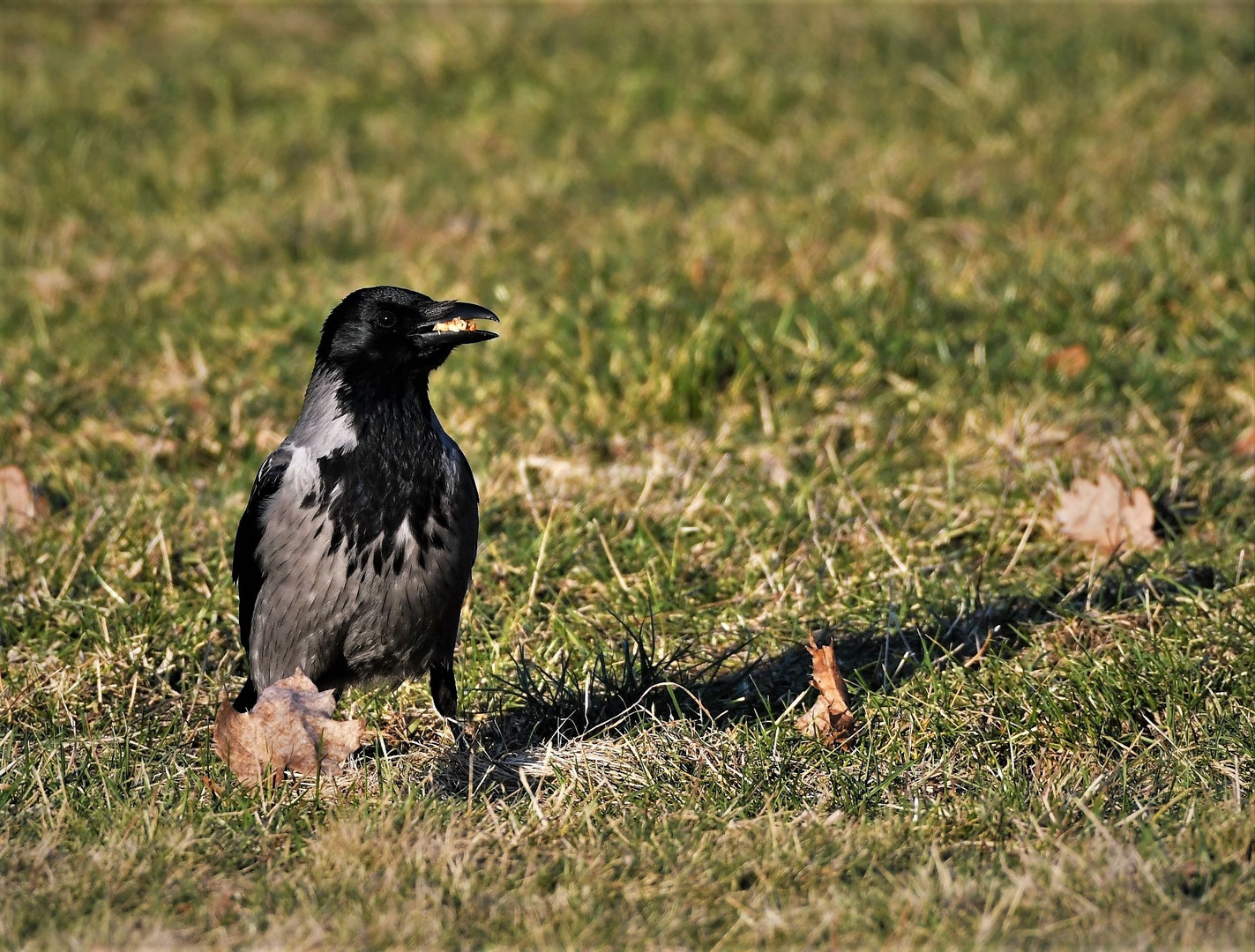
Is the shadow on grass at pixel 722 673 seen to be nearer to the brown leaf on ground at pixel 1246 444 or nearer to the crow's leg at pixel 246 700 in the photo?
the crow's leg at pixel 246 700

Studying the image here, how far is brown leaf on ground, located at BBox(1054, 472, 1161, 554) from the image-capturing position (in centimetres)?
507

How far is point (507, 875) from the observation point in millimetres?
3455

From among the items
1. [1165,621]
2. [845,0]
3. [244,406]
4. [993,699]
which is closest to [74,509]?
[244,406]

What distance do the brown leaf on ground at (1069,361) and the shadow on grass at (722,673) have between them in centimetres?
138

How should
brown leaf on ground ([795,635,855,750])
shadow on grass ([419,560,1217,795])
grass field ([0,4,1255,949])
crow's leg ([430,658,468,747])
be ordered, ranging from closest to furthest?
grass field ([0,4,1255,949]) → brown leaf on ground ([795,635,855,750]) → shadow on grass ([419,560,1217,795]) → crow's leg ([430,658,468,747])

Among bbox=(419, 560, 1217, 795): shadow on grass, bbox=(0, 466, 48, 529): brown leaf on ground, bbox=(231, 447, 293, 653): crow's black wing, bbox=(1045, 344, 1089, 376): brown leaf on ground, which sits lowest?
bbox=(419, 560, 1217, 795): shadow on grass

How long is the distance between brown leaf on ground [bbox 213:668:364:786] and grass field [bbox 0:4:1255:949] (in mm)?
83

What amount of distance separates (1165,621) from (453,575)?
1932 millimetres

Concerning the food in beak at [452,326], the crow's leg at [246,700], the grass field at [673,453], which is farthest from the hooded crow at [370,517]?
the grass field at [673,453]

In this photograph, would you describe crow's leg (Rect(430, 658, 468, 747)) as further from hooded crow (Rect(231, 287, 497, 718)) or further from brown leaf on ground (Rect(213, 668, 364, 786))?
brown leaf on ground (Rect(213, 668, 364, 786))

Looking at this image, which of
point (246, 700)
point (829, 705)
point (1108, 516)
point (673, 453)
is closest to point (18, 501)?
point (246, 700)

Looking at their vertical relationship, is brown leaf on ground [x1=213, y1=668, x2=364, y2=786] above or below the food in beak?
below

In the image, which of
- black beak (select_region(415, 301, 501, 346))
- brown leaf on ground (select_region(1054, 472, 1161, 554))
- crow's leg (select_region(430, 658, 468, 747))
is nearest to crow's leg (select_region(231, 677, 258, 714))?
crow's leg (select_region(430, 658, 468, 747))

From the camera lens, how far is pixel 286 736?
3.88 m
